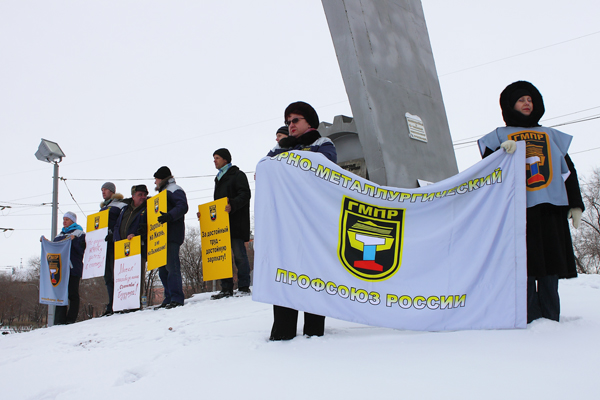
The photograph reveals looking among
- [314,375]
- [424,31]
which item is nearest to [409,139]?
[424,31]

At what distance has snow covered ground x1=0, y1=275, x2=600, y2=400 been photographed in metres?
2.02

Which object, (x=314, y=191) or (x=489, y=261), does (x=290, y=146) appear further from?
(x=489, y=261)

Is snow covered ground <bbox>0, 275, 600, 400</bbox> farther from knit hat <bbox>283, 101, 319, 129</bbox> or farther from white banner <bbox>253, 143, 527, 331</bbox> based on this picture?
knit hat <bbox>283, 101, 319, 129</bbox>

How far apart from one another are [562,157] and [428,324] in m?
1.58

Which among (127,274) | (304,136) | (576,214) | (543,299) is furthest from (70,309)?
(576,214)

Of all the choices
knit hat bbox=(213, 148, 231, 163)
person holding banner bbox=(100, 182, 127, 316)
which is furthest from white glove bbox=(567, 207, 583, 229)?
person holding banner bbox=(100, 182, 127, 316)

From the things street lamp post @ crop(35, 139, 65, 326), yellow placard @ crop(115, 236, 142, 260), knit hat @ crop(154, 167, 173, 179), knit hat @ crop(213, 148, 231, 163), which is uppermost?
street lamp post @ crop(35, 139, 65, 326)

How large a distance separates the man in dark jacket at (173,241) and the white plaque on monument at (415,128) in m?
3.21

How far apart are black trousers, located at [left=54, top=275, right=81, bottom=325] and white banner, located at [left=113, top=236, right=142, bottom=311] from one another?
979 millimetres

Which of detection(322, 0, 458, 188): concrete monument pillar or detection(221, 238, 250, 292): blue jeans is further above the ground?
detection(322, 0, 458, 188): concrete monument pillar

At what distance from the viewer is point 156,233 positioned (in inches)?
262

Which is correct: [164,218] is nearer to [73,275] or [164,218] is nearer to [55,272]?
[73,275]

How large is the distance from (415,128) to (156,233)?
12.4 ft

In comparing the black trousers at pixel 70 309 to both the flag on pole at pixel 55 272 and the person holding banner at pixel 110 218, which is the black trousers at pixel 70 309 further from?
the person holding banner at pixel 110 218
